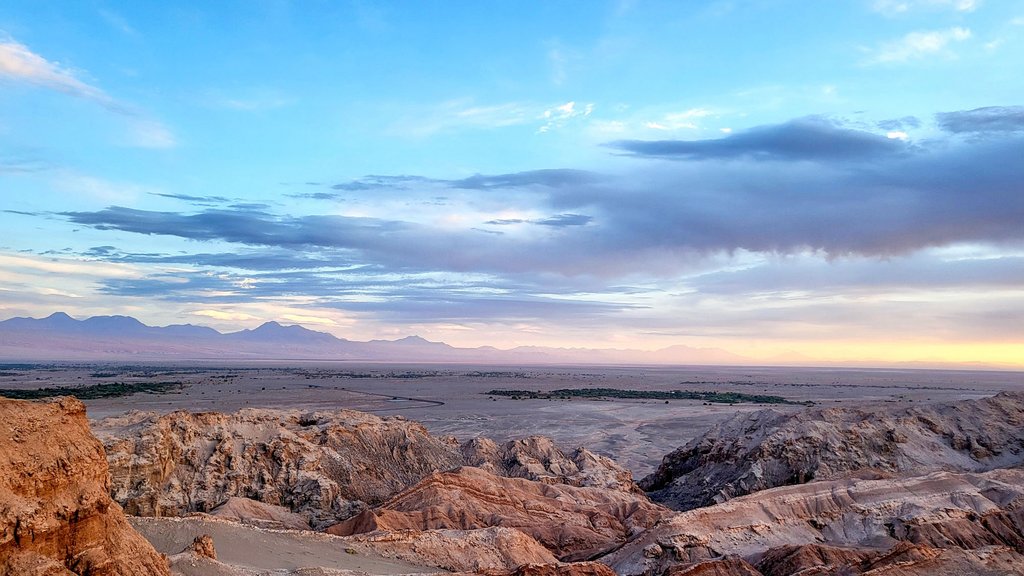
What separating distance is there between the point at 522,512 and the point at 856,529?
10932 millimetres

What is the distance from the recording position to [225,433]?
29609 millimetres

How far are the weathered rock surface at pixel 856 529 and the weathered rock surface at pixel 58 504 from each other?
1314 cm

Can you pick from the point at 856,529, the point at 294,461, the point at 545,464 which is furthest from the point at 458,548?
the point at 545,464

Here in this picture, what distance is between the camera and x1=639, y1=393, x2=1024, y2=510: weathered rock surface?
3316cm

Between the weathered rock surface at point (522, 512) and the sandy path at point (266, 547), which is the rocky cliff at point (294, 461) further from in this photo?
the sandy path at point (266, 547)

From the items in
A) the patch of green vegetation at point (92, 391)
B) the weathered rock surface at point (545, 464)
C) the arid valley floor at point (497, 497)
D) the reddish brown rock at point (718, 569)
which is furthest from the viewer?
the patch of green vegetation at point (92, 391)

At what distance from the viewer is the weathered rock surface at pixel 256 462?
26281 millimetres

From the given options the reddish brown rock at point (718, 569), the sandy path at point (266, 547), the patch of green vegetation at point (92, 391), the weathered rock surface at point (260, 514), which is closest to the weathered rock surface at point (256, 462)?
the weathered rock surface at point (260, 514)

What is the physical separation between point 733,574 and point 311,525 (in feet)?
48.2

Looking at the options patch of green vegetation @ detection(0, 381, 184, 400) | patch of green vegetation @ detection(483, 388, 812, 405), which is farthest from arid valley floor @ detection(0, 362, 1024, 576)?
patch of green vegetation @ detection(0, 381, 184, 400)

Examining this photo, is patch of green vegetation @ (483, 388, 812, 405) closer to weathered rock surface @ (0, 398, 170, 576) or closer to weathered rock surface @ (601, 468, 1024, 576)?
weathered rock surface @ (601, 468, 1024, 576)

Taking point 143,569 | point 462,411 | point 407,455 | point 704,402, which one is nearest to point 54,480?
point 143,569

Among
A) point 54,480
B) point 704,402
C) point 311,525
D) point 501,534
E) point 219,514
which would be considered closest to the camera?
point 54,480

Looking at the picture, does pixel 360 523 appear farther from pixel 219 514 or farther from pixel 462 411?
pixel 462 411
